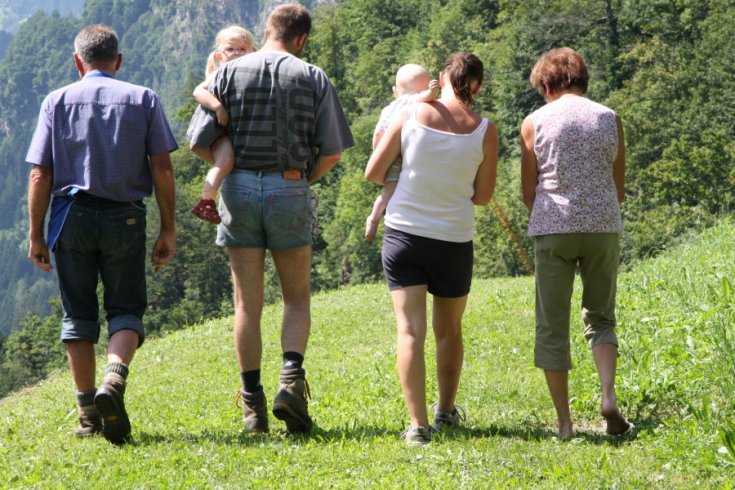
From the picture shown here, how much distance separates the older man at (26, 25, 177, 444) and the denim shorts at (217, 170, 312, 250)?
0.49 m

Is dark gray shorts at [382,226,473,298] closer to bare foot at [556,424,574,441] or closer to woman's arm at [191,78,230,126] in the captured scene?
bare foot at [556,424,574,441]

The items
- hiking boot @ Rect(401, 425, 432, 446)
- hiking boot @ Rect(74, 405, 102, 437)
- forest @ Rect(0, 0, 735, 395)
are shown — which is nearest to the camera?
hiking boot @ Rect(401, 425, 432, 446)

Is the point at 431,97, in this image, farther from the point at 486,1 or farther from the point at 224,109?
the point at 486,1

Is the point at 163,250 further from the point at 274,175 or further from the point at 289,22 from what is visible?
the point at 289,22

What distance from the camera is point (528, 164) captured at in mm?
5719

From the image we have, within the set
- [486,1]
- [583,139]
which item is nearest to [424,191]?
[583,139]

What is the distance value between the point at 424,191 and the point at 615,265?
3.69 ft

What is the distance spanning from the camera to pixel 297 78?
18.9ft

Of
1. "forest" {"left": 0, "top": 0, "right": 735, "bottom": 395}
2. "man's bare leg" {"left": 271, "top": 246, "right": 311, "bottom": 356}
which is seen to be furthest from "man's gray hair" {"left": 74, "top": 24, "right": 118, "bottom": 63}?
"forest" {"left": 0, "top": 0, "right": 735, "bottom": 395}

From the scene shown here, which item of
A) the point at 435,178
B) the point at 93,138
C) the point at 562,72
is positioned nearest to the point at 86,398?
the point at 93,138

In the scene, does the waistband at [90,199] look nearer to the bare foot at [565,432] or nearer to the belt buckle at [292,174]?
the belt buckle at [292,174]

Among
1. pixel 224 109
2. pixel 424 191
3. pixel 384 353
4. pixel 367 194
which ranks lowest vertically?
pixel 367 194

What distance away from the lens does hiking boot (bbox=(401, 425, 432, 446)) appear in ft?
17.9

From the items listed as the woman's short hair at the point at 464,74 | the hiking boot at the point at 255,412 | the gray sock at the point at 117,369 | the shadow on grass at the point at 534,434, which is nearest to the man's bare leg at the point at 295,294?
the hiking boot at the point at 255,412
